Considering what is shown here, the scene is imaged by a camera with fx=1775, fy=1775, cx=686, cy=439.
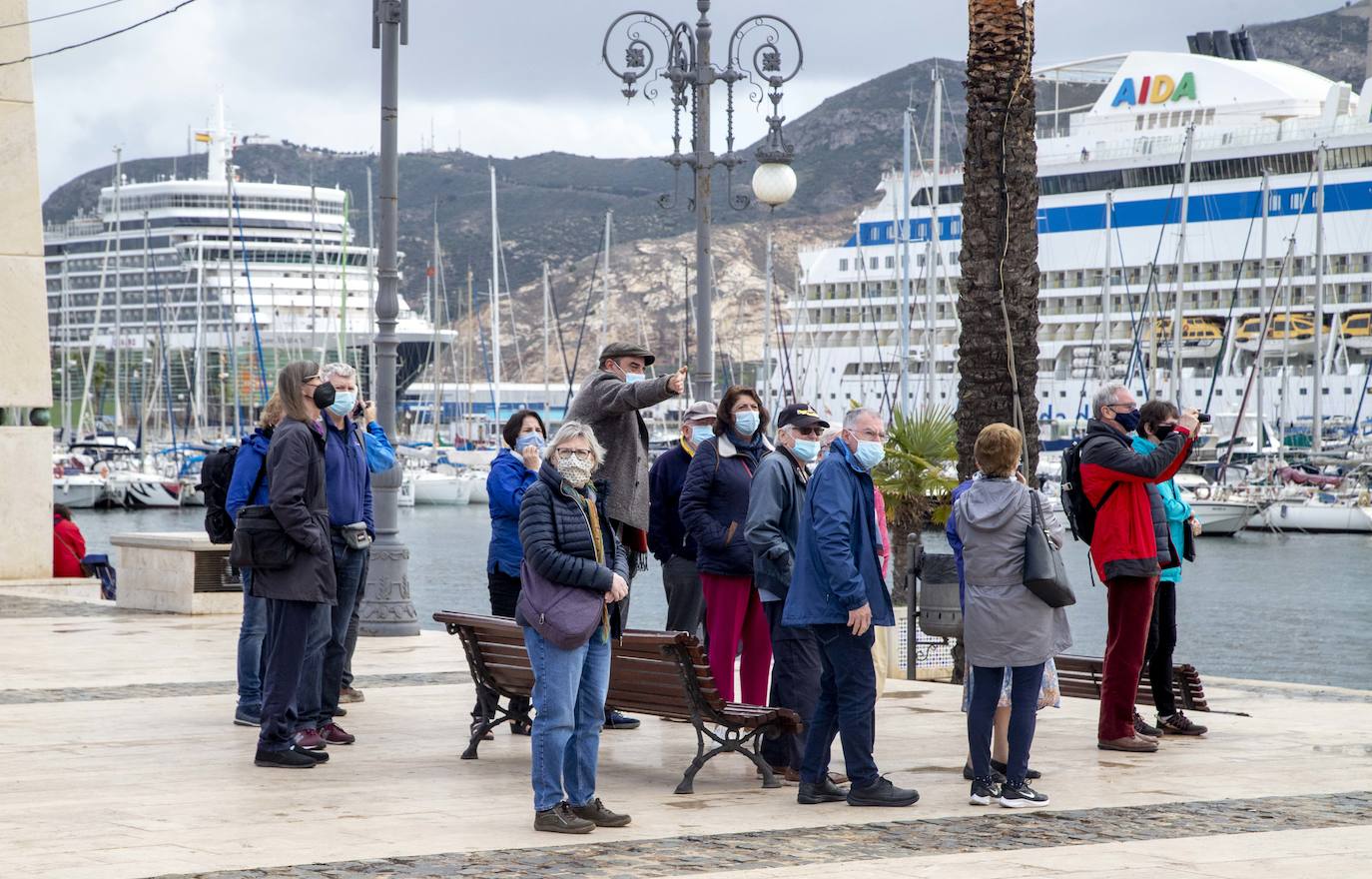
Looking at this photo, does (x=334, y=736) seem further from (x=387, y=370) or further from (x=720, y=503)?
(x=387, y=370)

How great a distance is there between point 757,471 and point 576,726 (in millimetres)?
1362

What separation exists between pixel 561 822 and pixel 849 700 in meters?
1.27


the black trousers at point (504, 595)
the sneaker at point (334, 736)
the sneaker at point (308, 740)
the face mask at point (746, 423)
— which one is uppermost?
the face mask at point (746, 423)

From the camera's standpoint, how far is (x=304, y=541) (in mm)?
7520

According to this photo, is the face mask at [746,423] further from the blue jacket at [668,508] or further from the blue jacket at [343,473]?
the blue jacket at [343,473]

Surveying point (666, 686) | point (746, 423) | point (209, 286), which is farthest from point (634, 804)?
point (209, 286)

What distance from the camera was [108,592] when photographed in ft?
53.8

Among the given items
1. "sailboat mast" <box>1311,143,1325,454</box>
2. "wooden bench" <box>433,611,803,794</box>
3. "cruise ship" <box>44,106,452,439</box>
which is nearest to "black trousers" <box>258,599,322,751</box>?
"wooden bench" <box>433,611,803,794</box>

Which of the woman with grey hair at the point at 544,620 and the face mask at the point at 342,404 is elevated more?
the face mask at the point at 342,404

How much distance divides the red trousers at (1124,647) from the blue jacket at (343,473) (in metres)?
3.53

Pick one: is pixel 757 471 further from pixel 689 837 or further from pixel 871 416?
pixel 689 837

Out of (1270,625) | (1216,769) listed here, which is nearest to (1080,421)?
(1270,625)

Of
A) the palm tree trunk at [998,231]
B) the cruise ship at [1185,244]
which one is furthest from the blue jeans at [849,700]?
the cruise ship at [1185,244]

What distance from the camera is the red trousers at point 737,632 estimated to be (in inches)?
316
